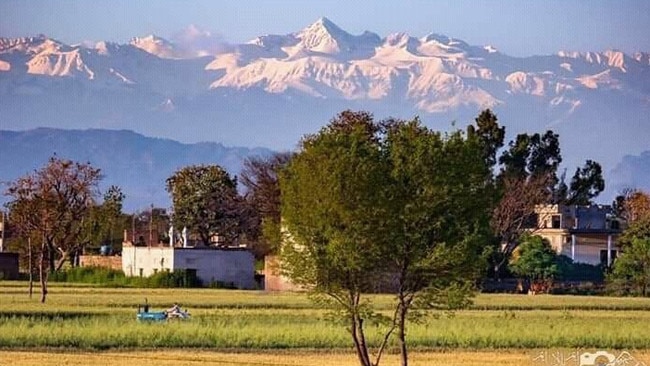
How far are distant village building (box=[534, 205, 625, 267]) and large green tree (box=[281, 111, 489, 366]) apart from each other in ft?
299

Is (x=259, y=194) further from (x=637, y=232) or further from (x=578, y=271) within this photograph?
(x=637, y=232)

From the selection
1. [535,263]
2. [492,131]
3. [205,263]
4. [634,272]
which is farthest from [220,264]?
[492,131]

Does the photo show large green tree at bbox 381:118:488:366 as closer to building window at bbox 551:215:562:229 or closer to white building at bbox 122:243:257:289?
white building at bbox 122:243:257:289

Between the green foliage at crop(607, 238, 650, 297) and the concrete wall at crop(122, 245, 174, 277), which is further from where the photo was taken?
the concrete wall at crop(122, 245, 174, 277)

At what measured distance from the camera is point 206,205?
13550 cm

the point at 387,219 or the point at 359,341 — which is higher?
the point at 387,219

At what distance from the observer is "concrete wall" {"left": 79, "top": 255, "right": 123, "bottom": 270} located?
109 meters

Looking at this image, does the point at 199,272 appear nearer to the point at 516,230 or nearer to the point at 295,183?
the point at 516,230

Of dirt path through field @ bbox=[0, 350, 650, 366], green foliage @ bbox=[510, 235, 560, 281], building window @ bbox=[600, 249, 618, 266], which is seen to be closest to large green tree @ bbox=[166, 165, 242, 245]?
building window @ bbox=[600, 249, 618, 266]

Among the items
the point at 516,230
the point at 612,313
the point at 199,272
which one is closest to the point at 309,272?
the point at 612,313

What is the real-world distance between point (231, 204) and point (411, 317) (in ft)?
316

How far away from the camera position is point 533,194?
4803 inches

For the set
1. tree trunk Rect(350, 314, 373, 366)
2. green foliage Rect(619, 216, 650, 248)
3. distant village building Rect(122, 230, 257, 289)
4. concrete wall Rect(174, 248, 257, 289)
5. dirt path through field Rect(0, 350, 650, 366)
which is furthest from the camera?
green foliage Rect(619, 216, 650, 248)

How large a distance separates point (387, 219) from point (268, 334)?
36.9ft
